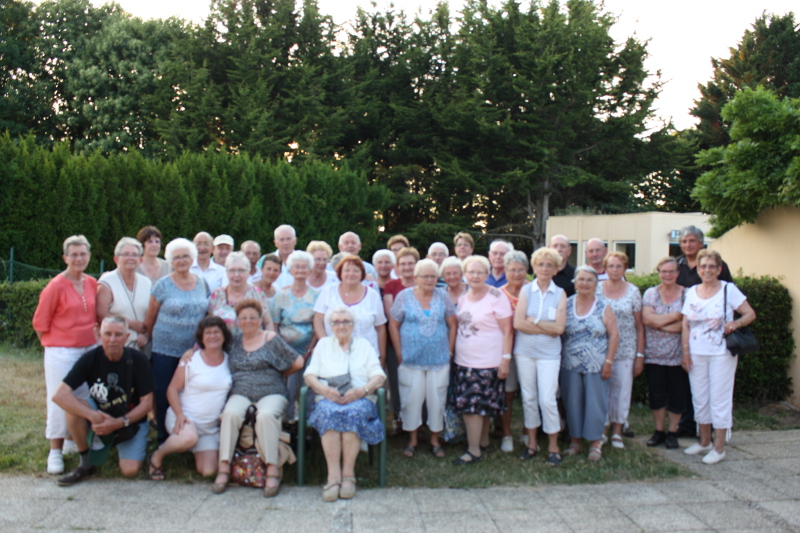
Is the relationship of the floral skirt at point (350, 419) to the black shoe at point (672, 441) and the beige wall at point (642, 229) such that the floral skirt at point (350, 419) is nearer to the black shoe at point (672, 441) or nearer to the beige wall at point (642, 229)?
the black shoe at point (672, 441)

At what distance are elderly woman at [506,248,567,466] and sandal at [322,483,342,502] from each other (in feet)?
5.55

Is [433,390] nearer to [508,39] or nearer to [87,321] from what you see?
[87,321]

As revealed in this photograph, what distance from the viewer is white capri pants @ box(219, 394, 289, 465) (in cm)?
464

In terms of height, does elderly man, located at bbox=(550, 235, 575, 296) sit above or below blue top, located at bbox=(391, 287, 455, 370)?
above

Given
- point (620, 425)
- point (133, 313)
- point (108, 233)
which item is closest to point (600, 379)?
point (620, 425)

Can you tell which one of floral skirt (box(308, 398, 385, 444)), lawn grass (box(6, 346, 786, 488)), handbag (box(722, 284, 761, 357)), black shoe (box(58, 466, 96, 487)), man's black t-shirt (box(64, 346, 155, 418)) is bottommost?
lawn grass (box(6, 346, 786, 488))

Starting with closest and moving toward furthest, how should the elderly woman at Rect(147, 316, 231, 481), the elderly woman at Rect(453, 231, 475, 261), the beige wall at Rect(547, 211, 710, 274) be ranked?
the elderly woman at Rect(147, 316, 231, 481), the elderly woman at Rect(453, 231, 475, 261), the beige wall at Rect(547, 211, 710, 274)

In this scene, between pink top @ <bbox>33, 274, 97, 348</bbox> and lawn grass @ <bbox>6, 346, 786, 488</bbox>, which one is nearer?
lawn grass @ <bbox>6, 346, 786, 488</bbox>

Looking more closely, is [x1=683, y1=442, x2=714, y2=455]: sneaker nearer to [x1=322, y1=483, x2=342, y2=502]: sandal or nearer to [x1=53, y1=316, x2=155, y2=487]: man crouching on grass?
[x1=322, y1=483, x2=342, y2=502]: sandal

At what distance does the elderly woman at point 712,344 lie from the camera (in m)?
5.34

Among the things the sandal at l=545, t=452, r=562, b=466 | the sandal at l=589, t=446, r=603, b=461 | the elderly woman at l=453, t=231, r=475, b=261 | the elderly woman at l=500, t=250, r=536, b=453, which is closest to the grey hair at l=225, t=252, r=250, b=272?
the elderly woman at l=500, t=250, r=536, b=453

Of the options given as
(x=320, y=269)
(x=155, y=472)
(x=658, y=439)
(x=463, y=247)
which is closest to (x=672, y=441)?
(x=658, y=439)

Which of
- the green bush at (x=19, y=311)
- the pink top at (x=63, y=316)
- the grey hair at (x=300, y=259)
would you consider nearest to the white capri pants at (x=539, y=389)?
the grey hair at (x=300, y=259)

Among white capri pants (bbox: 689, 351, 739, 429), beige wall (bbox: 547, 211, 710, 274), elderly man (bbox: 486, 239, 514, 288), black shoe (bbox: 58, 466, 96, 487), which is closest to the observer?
black shoe (bbox: 58, 466, 96, 487)
